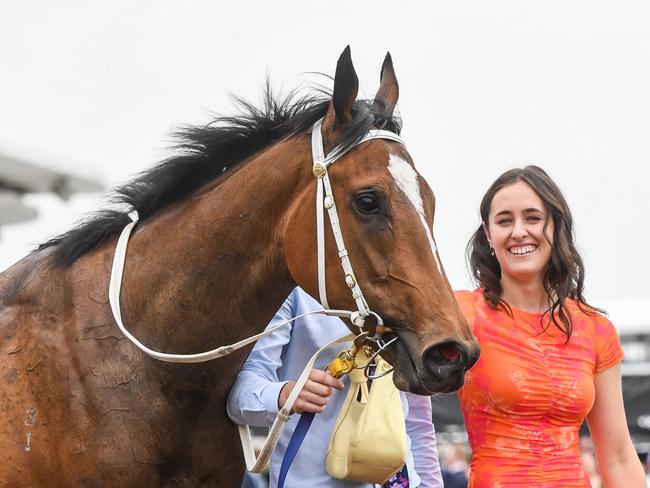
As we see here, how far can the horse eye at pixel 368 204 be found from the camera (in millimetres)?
3207

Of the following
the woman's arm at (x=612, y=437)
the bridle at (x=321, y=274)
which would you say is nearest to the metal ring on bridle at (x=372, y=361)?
the bridle at (x=321, y=274)

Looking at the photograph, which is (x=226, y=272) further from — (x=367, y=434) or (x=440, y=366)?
(x=440, y=366)

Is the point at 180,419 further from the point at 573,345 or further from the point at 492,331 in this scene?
the point at 573,345

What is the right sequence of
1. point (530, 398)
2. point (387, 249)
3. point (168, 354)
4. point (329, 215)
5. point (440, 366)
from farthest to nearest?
1. point (530, 398)
2. point (168, 354)
3. point (329, 215)
4. point (387, 249)
5. point (440, 366)

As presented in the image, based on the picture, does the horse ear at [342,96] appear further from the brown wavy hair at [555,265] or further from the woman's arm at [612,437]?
the woman's arm at [612,437]

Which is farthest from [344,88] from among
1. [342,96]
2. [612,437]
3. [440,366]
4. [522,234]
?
[612,437]

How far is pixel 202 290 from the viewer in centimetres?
344

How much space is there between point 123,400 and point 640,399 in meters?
7.41

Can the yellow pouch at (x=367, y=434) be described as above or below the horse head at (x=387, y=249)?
below

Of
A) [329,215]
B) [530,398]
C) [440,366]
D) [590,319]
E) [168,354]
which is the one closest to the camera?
[440,366]

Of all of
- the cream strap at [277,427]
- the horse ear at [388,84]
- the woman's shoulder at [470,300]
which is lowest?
the cream strap at [277,427]

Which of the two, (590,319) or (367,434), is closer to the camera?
(367,434)

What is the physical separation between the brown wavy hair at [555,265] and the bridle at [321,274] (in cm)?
58

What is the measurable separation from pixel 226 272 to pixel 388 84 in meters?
0.92
